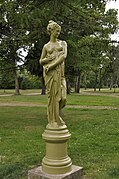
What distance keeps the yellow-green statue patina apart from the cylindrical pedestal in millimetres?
120

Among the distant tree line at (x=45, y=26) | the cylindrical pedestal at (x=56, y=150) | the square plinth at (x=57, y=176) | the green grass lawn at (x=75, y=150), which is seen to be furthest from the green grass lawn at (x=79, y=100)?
the cylindrical pedestal at (x=56, y=150)

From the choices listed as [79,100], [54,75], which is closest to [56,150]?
[54,75]

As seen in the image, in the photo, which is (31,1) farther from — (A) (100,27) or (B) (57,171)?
(B) (57,171)

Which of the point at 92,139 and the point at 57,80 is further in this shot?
the point at 92,139

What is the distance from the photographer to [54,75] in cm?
430

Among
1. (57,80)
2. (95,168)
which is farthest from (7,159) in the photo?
(57,80)

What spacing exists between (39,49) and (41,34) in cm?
125

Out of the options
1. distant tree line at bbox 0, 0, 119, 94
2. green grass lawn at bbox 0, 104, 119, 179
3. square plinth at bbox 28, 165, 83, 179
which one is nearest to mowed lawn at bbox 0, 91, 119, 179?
green grass lawn at bbox 0, 104, 119, 179

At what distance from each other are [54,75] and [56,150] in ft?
3.57

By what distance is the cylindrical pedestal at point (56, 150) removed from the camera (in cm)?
433

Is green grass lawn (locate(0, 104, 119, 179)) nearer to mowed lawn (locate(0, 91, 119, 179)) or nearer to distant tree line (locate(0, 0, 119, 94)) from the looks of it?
mowed lawn (locate(0, 91, 119, 179))

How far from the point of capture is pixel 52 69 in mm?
4312

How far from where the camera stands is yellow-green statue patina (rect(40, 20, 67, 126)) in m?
4.30

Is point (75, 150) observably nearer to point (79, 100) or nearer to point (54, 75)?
point (54, 75)
